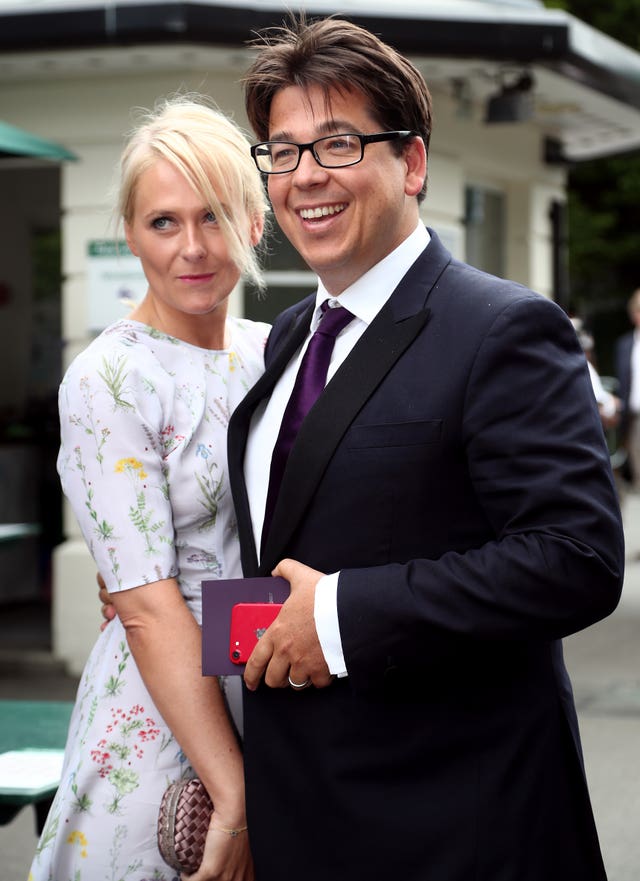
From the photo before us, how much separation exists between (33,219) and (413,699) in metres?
10.5

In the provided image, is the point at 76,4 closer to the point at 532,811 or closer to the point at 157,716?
the point at 157,716

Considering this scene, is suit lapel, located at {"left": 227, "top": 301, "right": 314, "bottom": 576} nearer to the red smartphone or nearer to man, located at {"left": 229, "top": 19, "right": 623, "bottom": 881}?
man, located at {"left": 229, "top": 19, "right": 623, "bottom": 881}

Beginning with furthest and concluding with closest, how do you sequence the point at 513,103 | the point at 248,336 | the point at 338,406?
the point at 513,103 → the point at 248,336 → the point at 338,406

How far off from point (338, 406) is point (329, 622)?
33cm

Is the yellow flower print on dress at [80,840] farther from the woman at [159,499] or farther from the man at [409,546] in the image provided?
the man at [409,546]

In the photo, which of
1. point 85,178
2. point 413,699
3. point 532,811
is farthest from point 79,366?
point 85,178

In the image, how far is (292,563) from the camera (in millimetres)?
2055

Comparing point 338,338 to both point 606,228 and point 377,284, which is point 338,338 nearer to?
point 377,284

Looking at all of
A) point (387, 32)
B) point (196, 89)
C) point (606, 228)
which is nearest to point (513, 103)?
point (387, 32)

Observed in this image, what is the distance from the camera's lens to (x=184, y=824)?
2.22m

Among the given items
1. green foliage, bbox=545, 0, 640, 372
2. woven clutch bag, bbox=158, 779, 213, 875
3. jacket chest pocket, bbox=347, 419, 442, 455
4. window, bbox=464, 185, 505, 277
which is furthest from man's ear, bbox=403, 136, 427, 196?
green foliage, bbox=545, 0, 640, 372

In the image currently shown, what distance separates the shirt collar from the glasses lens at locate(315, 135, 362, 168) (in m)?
0.17

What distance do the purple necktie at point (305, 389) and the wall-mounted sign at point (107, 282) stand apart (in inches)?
221

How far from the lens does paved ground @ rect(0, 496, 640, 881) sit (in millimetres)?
4926
